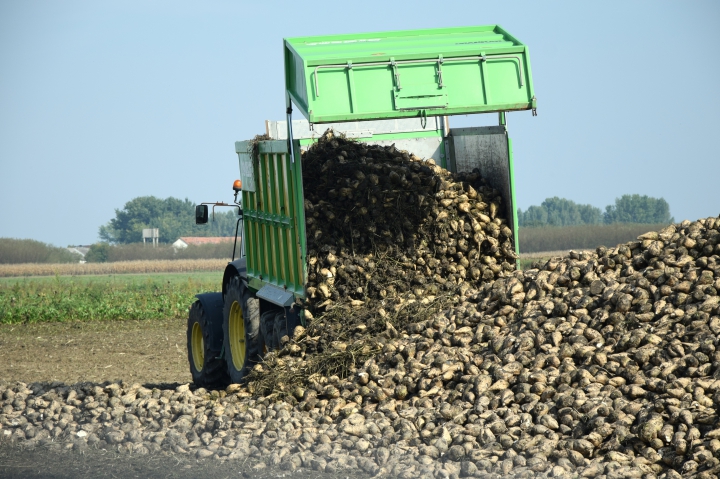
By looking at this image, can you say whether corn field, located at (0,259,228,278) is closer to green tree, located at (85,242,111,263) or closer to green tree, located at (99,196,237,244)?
green tree, located at (85,242,111,263)

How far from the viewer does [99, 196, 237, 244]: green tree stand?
8831cm

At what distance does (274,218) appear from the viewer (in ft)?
32.2

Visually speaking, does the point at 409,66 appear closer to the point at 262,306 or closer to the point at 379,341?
the point at 379,341

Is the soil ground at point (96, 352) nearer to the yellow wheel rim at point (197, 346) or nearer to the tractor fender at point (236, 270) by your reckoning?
the yellow wheel rim at point (197, 346)

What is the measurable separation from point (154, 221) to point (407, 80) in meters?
83.9

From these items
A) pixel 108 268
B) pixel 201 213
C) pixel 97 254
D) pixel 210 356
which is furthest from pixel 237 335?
pixel 97 254

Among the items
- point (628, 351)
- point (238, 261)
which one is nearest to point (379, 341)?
point (628, 351)

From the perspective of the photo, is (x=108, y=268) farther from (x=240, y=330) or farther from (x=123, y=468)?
(x=123, y=468)

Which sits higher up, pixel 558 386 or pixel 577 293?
pixel 577 293

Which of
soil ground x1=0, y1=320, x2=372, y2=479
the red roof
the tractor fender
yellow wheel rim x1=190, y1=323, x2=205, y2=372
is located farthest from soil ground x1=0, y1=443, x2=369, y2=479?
the red roof

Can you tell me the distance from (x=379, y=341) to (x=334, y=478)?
251 centimetres

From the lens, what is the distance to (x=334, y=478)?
20.1 feet

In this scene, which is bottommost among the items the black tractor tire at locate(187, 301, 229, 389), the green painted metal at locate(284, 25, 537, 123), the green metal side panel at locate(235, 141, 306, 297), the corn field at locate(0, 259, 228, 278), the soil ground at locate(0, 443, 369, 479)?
the soil ground at locate(0, 443, 369, 479)

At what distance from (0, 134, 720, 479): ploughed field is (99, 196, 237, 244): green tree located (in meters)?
79.3
